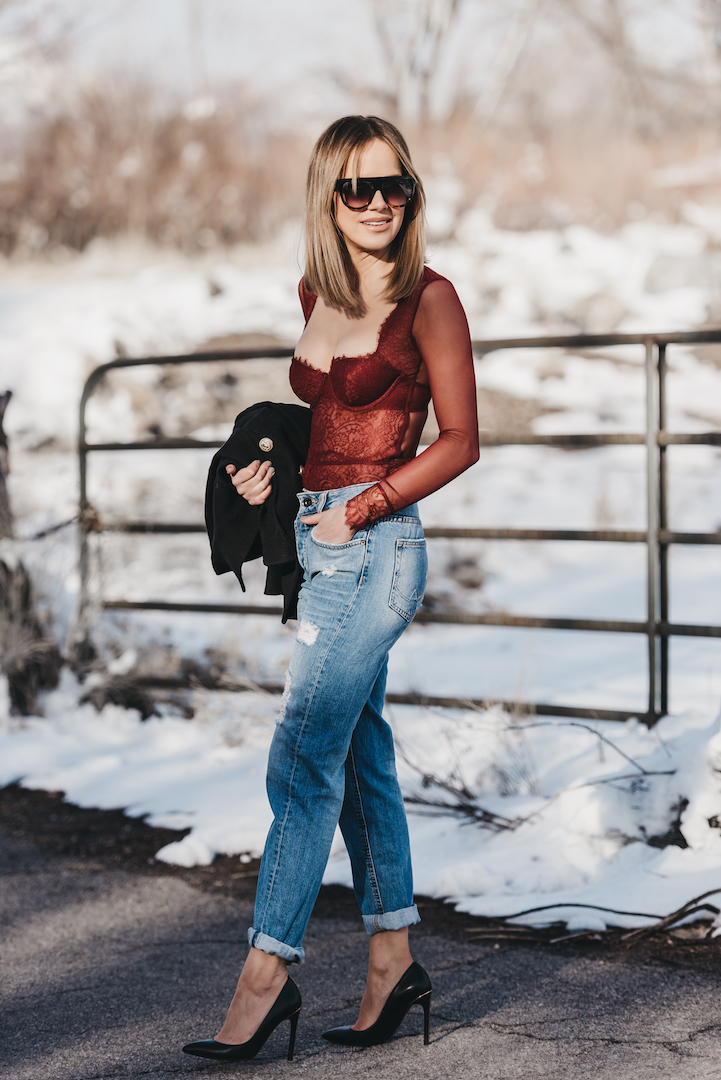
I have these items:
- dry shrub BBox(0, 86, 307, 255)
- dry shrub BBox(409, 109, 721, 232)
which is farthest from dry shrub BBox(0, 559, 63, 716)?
dry shrub BBox(409, 109, 721, 232)

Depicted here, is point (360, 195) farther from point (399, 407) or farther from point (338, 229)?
point (399, 407)

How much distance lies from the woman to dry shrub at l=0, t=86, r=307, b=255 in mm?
15533

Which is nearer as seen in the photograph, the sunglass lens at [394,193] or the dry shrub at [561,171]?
the sunglass lens at [394,193]

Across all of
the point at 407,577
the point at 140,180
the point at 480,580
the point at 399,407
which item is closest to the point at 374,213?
the point at 399,407

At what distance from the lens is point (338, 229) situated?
241 centimetres

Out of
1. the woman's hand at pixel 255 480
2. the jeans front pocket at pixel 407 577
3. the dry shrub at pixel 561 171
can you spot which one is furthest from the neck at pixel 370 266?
the dry shrub at pixel 561 171

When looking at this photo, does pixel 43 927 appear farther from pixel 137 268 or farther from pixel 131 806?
pixel 137 268

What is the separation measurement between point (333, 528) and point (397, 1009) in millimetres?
1012

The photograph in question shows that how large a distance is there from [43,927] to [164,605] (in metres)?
2.32

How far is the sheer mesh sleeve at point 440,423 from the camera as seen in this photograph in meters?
2.28

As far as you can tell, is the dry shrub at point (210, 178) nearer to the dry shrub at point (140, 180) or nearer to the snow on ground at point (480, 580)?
the dry shrub at point (140, 180)

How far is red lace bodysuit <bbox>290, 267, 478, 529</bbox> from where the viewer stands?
89.9 inches

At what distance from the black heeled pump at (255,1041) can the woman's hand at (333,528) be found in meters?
0.90

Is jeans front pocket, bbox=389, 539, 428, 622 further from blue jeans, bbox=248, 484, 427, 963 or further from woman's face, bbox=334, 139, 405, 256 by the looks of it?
woman's face, bbox=334, 139, 405, 256
